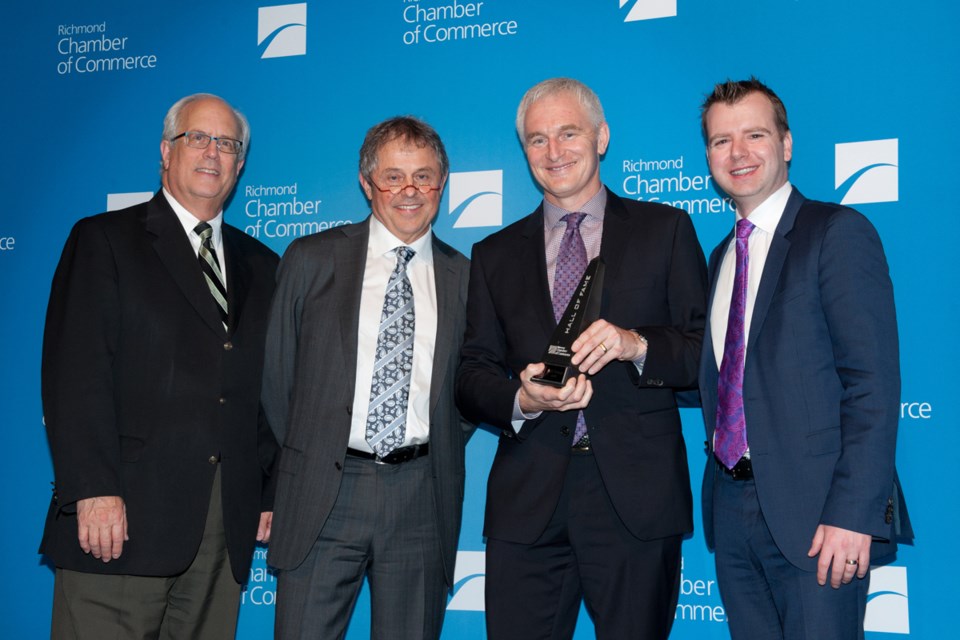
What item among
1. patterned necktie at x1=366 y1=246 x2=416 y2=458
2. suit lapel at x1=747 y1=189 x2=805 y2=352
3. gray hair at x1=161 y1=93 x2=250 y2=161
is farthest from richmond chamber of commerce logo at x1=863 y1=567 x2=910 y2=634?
gray hair at x1=161 y1=93 x2=250 y2=161

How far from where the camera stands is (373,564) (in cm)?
283

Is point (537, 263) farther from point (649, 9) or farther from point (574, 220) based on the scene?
point (649, 9)

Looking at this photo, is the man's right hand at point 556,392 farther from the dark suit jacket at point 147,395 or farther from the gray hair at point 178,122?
the gray hair at point 178,122

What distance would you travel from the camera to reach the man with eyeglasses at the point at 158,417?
267 cm

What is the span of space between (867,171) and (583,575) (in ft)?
6.17

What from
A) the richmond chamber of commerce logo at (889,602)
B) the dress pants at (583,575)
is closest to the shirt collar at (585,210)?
the dress pants at (583,575)

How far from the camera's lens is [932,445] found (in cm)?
318

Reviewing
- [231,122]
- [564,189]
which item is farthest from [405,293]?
[231,122]

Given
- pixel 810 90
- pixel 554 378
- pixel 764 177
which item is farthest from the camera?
pixel 810 90

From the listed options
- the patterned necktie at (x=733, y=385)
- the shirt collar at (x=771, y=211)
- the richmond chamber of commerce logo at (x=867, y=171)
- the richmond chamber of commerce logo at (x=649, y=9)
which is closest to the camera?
the patterned necktie at (x=733, y=385)

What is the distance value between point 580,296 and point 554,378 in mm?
262

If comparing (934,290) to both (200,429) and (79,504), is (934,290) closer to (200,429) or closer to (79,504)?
(200,429)

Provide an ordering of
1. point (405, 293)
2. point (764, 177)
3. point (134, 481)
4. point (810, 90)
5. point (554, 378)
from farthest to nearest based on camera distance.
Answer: point (810, 90), point (405, 293), point (134, 481), point (764, 177), point (554, 378)

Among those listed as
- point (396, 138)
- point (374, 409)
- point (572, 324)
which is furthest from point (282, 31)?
point (572, 324)
